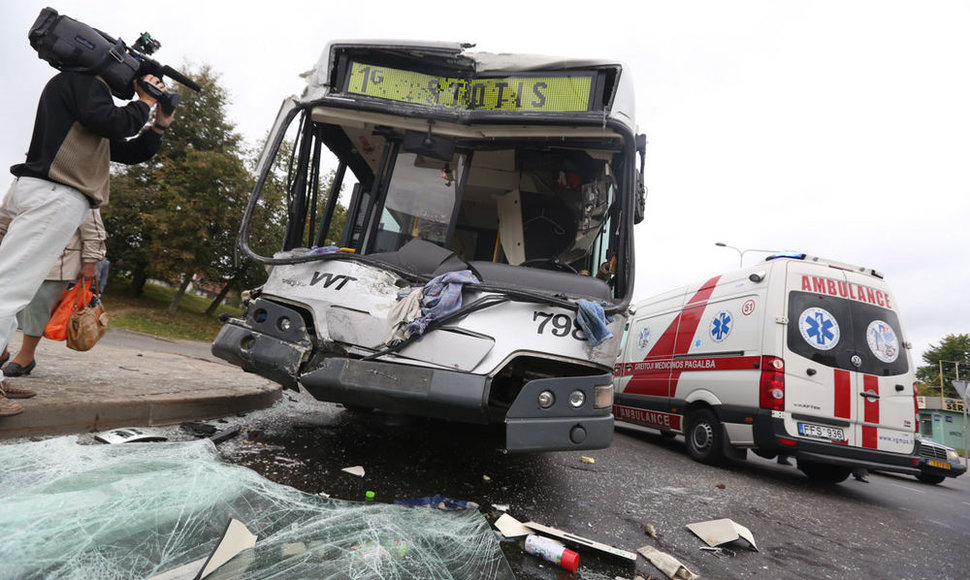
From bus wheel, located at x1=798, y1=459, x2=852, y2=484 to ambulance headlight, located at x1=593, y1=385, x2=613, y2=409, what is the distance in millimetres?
4457

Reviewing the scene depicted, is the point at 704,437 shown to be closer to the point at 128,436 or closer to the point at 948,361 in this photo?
the point at 128,436

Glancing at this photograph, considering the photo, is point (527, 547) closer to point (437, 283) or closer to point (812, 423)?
point (437, 283)

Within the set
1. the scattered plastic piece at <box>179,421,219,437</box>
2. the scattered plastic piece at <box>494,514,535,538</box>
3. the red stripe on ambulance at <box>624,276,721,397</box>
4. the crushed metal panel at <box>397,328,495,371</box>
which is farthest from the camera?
the red stripe on ambulance at <box>624,276,721,397</box>

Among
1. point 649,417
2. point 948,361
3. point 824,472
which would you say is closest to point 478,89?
point 649,417

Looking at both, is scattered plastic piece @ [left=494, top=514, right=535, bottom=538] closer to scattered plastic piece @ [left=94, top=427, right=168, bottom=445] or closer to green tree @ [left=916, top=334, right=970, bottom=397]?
scattered plastic piece @ [left=94, top=427, right=168, bottom=445]

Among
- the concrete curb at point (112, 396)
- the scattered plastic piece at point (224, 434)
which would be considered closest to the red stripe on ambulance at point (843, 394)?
the scattered plastic piece at point (224, 434)

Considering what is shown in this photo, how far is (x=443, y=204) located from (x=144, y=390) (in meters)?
2.78

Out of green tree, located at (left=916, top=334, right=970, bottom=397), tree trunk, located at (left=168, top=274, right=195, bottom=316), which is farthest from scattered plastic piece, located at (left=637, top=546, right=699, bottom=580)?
green tree, located at (left=916, top=334, right=970, bottom=397)

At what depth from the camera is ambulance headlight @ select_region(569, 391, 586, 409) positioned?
2571 mm

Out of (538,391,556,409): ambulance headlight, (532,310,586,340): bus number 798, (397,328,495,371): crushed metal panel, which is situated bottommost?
(538,391,556,409): ambulance headlight

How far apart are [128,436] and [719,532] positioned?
3.52 meters

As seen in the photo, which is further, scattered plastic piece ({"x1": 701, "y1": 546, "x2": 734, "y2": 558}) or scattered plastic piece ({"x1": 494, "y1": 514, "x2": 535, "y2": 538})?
scattered plastic piece ({"x1": 701, "y1": 546, "x2": 734, "y2": 558})

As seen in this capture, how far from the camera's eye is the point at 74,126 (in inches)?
99.2

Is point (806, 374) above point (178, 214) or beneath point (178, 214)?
beneath
